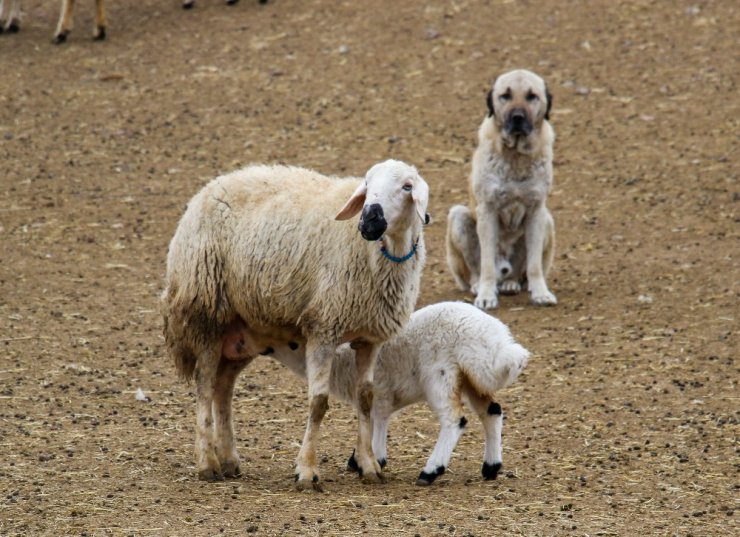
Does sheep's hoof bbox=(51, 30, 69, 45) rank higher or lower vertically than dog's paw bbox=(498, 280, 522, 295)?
higher

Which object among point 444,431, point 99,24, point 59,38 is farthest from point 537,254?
point 59,38

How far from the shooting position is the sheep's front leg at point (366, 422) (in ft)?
23.7

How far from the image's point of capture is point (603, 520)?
6.57 meters

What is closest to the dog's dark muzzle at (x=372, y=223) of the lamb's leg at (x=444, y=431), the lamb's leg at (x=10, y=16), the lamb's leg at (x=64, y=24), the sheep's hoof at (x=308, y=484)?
the lamb's leg at (x=444, y=431)

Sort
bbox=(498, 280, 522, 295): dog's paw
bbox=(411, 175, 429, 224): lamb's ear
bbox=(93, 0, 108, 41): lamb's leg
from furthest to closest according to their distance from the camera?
bbox=(93, 0, 108, 41): lamb's leg, bbox=(498, 280, 522, 295): dog's paw, bbox=(411, 175, 429, 224): lamb's ear

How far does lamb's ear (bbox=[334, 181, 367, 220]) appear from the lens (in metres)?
6.97

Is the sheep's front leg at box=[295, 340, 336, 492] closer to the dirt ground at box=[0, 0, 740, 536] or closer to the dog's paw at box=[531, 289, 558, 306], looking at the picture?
the dirt ground at box=[0, 0, 740, 536]

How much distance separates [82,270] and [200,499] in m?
6.10

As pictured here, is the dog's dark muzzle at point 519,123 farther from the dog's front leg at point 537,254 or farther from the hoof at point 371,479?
the hoof at point 371,479

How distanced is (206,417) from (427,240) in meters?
6.63

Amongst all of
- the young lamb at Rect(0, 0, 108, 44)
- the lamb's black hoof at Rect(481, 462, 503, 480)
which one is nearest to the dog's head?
the lamb's black hoof at Rect(481, 462, 503, 480)

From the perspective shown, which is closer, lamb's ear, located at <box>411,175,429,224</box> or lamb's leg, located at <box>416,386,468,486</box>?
lamb's ear, located at <box>411,175,429,224</box>

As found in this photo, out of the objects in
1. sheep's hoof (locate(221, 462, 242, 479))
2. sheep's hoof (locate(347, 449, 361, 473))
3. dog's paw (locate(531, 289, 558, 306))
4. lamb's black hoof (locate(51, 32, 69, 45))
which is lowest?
sheep's hoof (locate(221, 462, 242, 479))

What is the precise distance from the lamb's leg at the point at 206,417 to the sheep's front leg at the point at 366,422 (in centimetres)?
83
